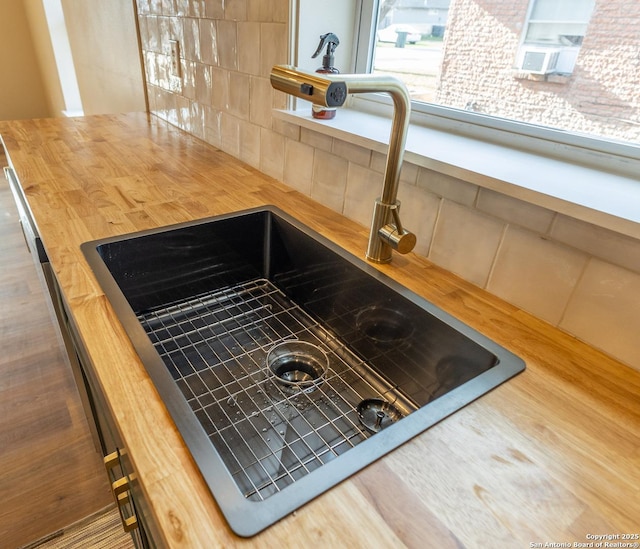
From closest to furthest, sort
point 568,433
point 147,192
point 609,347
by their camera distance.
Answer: point 568,433 → point 609,347 → point 147,192

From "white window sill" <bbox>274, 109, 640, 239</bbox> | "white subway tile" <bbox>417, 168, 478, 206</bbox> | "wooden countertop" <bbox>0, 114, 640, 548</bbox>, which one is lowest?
"wooden countertop" <bbox>0, 114, 640, 548</bbox>

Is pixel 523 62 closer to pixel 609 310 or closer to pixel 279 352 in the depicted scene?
pixel 609 310

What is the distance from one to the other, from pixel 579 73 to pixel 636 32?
0.10m

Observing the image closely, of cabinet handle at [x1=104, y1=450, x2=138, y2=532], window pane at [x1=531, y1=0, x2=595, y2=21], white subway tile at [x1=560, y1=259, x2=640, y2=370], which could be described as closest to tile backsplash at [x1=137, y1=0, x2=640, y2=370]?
white subway tile at [x1=560, y1=259, x2=640, y2=370]

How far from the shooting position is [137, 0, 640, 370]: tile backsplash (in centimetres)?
67

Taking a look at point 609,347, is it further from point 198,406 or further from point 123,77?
point 123,77

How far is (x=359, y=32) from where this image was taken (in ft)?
4.00

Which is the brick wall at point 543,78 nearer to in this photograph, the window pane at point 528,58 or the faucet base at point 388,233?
the window pane at point 528,58

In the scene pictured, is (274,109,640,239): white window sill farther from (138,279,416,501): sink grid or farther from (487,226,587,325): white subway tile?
(138,279,416,501): sink grid

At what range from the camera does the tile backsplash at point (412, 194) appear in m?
0.67

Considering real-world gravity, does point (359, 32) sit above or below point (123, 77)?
above

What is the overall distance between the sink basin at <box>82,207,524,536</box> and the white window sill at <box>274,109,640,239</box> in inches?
9.0

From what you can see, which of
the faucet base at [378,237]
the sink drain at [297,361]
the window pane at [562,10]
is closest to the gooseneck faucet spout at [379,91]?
the faucet base at [378,237]

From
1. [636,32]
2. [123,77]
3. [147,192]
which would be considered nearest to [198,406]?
[147,192]
